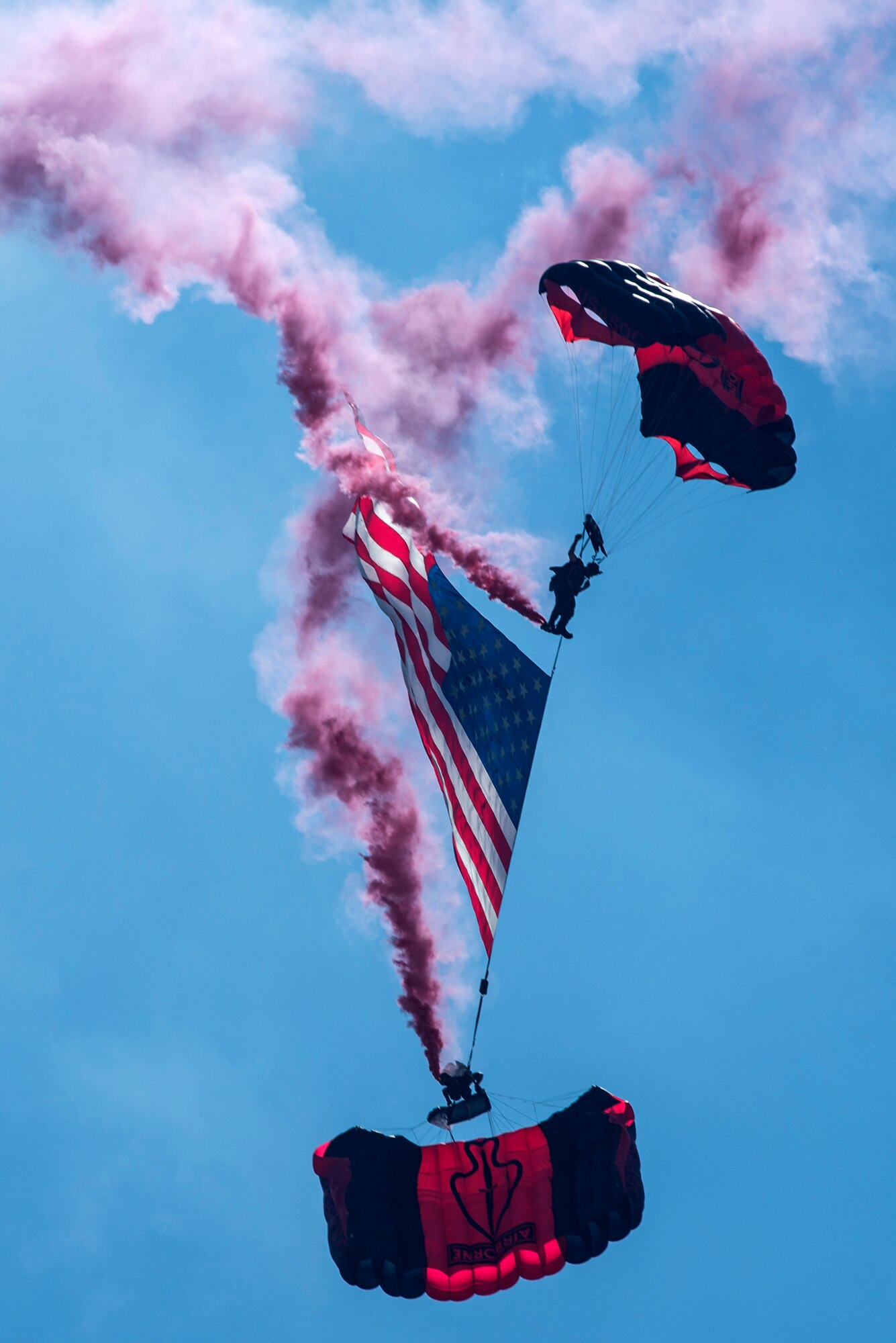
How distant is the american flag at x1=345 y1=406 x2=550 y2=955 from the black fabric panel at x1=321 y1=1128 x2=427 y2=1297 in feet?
15.2

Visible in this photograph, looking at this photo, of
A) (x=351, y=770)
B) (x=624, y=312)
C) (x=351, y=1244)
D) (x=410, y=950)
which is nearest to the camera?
(x=351, y=1244)

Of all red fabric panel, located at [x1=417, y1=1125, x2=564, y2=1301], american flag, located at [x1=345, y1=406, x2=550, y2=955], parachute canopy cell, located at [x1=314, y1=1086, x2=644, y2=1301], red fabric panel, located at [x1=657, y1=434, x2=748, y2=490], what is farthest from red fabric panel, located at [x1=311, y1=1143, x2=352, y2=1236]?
red fabric panel, located at [x1=657, y1=434, x2=748, y2=490]

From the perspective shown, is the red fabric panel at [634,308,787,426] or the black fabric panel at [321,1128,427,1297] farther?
the red fabric panel at [634,308,787,426]

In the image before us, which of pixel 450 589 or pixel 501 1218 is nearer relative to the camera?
pixel 501 1218

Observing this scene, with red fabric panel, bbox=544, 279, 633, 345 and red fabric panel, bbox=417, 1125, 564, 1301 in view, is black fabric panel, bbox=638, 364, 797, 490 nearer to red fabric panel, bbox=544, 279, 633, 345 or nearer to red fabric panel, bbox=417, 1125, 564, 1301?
red fabric panel, bbox=544, 279, 633, 345

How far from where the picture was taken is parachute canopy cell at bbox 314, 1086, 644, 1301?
95.5 feet

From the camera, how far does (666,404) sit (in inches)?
1340

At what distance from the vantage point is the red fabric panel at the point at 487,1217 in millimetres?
29172

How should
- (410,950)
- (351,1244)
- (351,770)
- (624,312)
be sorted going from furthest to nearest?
(351,770) < (410,950) < (624,312) < (351,1244)

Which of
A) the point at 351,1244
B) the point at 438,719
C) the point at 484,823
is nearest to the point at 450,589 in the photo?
the point at 438,719

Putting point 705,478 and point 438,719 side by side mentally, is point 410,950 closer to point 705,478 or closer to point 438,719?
point 438,719

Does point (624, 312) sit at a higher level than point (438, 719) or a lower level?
higher

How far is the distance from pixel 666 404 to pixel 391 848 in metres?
11.9

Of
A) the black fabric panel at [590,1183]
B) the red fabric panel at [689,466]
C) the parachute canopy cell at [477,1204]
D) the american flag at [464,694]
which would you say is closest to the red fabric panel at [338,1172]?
the parachute canopy cell at [477,1204]
